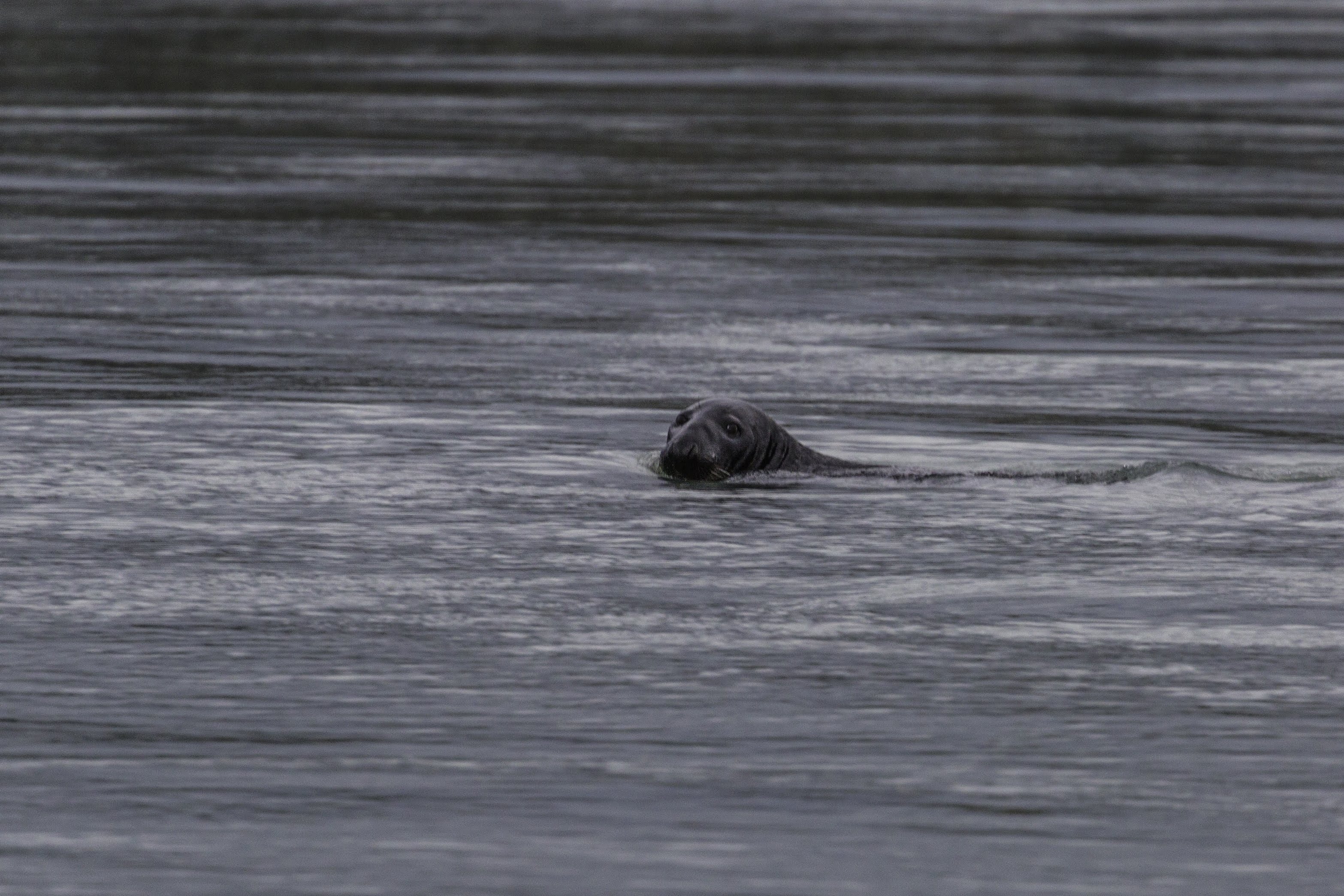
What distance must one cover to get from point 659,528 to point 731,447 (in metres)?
1.13

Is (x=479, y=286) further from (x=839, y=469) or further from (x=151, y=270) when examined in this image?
(x=839, y=469)

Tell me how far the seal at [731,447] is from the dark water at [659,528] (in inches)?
5.9

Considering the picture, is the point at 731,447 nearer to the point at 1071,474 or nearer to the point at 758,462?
the point at 758,462

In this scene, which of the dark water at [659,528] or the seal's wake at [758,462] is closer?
the dark water at [659,528]

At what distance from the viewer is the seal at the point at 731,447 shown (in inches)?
467

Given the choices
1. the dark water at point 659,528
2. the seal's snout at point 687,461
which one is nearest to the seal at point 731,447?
the seal's snout at point 687,461

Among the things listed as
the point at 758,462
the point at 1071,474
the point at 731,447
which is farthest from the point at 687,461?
the point at 1071,474

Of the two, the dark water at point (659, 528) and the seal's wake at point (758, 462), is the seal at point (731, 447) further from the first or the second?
the dark water at point (659, 528)

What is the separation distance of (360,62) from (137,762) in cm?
3503

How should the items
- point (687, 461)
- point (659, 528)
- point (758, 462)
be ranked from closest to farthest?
point (659, 528) < point (687, 461) < point (758, 462)

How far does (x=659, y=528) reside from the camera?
1090cm

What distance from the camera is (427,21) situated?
56.2 m

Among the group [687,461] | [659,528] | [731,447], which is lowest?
[659,528]

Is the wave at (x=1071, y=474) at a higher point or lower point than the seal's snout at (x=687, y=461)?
higher
